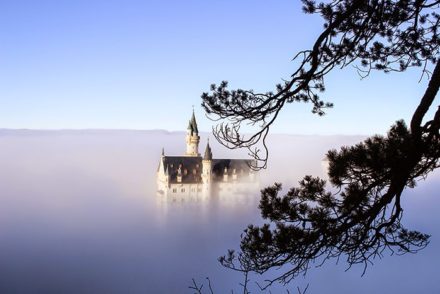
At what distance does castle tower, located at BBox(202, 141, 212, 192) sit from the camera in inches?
2602

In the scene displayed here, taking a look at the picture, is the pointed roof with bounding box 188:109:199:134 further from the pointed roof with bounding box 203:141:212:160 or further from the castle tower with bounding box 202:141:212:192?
the pointed roof with bounding box 203:141:212:160

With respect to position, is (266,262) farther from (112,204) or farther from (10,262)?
(112,204)

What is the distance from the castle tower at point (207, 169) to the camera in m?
66.1

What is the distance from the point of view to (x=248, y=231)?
6.34 m

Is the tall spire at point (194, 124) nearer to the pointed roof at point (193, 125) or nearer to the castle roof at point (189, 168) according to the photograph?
the pointed roof at point (193, 125)

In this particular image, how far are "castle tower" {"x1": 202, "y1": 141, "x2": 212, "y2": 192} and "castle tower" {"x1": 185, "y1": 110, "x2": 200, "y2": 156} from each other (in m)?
3.64

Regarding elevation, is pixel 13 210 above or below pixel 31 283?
above

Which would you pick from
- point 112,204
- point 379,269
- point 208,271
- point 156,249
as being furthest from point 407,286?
point 112,204

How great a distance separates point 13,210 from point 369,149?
126767 millimetres

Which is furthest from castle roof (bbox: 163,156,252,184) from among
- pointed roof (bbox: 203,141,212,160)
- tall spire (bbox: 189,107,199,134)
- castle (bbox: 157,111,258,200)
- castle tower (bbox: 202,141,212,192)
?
tall spire (bbox: 189,107,199,134)

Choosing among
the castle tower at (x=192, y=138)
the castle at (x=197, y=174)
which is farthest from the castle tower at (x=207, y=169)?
the castle tower at (x=192, y=138)

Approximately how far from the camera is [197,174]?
67250mm

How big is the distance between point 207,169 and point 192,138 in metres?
6.44

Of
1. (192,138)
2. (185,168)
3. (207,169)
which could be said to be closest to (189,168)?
(185,168)
